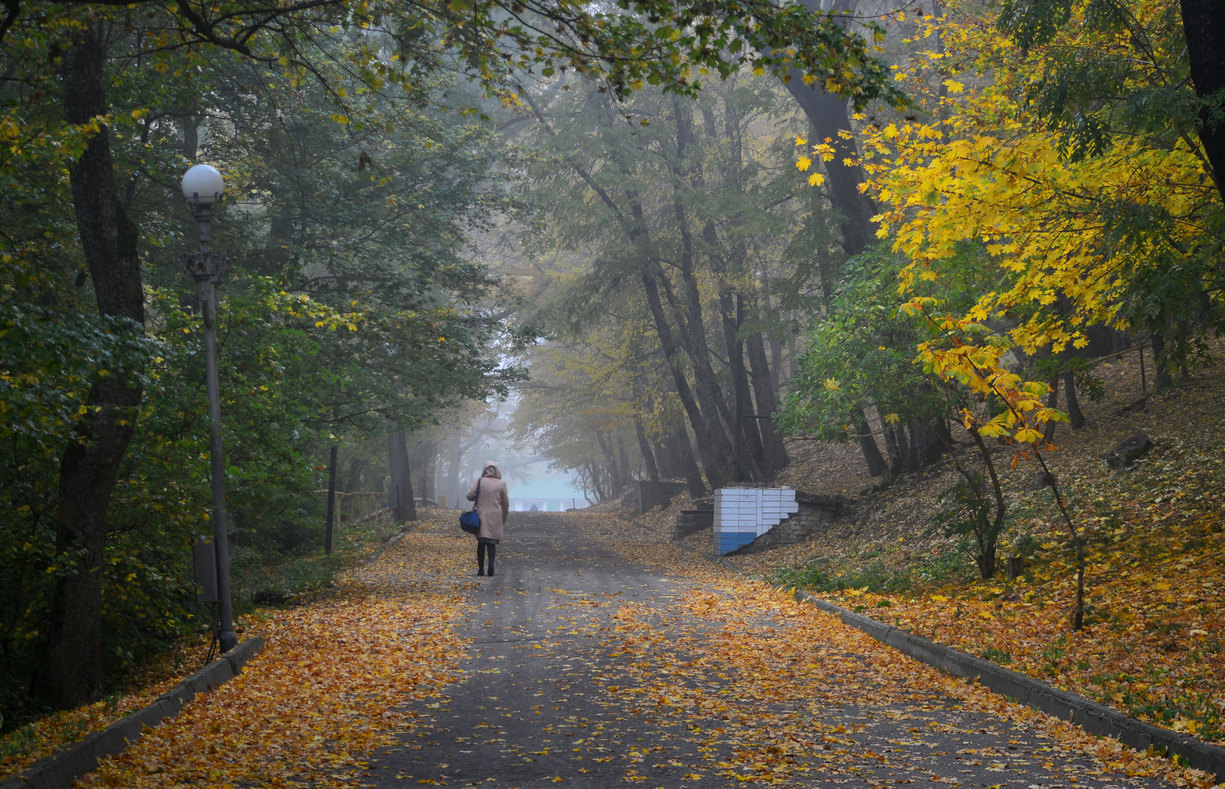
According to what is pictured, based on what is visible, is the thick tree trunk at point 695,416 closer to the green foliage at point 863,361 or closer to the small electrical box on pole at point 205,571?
the green foliage at point 863,361

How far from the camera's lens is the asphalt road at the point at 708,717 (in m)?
5.21

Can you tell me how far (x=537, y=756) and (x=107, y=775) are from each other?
7.69 ft

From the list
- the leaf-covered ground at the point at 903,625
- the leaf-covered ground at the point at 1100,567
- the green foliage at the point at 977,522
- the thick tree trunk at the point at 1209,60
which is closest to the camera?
the leaf-covered ground at the point at 903,625

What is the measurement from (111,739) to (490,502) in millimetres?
9795

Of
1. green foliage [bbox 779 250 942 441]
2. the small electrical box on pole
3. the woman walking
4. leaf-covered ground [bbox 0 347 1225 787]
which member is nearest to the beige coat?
the woman walking

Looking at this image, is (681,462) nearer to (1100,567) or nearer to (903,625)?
(1100,567)

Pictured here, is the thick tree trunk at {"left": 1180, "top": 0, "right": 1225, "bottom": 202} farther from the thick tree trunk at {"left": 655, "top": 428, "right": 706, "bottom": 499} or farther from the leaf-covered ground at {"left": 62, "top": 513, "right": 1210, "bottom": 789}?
the thick tree trunk at {"left": 655, "top": 428, "right": 706, "bottom": 499}

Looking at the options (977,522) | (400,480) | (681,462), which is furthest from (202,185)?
(681,462)

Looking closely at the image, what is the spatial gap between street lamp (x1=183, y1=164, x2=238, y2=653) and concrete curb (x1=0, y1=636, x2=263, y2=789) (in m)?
0.83

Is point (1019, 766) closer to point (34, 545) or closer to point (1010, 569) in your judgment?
point (1010, 569)

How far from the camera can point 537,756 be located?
→ 566cm

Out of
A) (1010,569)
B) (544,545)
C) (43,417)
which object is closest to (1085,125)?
(1010,569)

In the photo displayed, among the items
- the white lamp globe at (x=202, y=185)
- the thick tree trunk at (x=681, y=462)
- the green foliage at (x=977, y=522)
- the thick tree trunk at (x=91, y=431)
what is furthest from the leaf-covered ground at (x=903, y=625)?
the thick tree trunk at (x=681, y=462)

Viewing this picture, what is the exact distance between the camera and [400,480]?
97.9 feet
